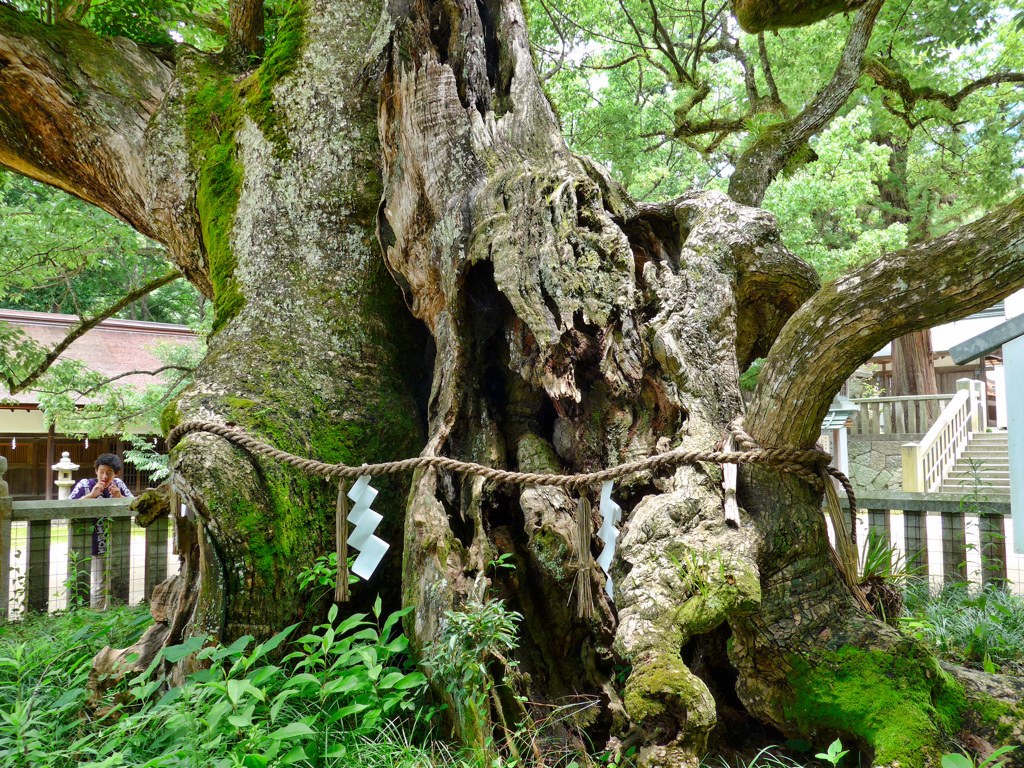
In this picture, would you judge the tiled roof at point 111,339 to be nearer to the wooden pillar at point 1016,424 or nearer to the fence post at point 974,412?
the wooden pillar at point 1016,424

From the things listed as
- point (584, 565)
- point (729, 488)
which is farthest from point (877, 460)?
point (584, 565)

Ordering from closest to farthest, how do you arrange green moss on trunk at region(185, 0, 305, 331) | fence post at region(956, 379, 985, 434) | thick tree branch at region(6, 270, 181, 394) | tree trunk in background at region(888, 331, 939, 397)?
green moss on trunk at region(185, 0, 305, 331), thick tree branch at region(6, 270, 181, 394), fence post at region(956, 379, 985, 434), tree trunk in background at region(888, 331, 939, 397)

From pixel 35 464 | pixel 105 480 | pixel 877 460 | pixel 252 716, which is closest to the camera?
pixel 252 716

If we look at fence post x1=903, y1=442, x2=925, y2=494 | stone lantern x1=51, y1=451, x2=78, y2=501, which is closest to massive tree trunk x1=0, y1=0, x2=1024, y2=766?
fence post x1=903, y1=442, x2=925, y2=494

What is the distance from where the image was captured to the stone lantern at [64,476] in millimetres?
12711

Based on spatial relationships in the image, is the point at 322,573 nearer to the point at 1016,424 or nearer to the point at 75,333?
the point at 1016,424

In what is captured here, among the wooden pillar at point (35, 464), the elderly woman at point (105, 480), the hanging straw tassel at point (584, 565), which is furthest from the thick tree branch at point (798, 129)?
the wooden pillar at point (35, 464)

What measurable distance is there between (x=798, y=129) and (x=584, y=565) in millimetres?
4918

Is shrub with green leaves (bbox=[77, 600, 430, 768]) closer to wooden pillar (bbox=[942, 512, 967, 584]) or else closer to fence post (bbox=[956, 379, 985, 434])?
wooden pillar (bbox=[942, 512, 967, 584])

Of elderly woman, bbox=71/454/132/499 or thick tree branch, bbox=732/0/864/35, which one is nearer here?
thick tree branch, bbox=732/0/864/35

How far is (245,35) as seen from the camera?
461 centimetres

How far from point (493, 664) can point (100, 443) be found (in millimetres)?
15503

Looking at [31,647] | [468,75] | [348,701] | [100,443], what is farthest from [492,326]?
[100,443]

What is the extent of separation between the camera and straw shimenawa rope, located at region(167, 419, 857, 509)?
7.91 ft
